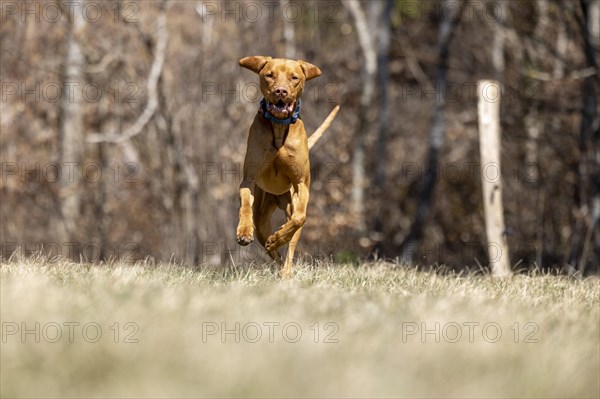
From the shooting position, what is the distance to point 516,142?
1573cm

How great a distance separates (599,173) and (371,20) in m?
5.92

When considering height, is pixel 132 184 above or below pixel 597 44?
below

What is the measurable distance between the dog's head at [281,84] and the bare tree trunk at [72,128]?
10.1 m

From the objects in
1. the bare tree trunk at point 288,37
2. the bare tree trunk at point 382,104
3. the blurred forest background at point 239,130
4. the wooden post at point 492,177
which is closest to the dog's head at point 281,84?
the wooden post at point 492,177

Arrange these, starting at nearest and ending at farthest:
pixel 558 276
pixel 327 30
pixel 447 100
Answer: pixel 558 276 < pixel 447 100 < pixel 327 30

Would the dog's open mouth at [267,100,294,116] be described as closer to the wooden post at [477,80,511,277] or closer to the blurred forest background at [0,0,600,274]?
the wooden post at [477,80,511,277]

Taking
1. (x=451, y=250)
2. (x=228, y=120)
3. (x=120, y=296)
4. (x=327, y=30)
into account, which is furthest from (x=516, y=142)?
(x=120, y=296)

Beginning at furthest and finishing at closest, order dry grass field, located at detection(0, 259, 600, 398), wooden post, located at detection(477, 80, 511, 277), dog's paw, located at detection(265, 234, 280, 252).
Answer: wooden post, located at detection(477, 80, 511, 277)
dog's paw, located at detection(265, 234, 280, 252)
dry grass field, located at detection(0, 259, 600, 398)

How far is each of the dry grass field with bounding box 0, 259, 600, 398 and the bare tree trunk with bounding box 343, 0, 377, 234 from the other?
10.2 m

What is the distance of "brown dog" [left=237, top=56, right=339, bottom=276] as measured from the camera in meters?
6.15

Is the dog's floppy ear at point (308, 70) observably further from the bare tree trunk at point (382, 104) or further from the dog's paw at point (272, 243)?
the bare tree trunk at point (382, 104)

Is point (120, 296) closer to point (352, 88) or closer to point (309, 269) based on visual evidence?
point (309, 269)

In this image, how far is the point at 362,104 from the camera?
16469 millimetres

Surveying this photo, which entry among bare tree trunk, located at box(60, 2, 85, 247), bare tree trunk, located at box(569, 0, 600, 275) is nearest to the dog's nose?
bare tree trunk, located at box(569, 0, 600, 275)
